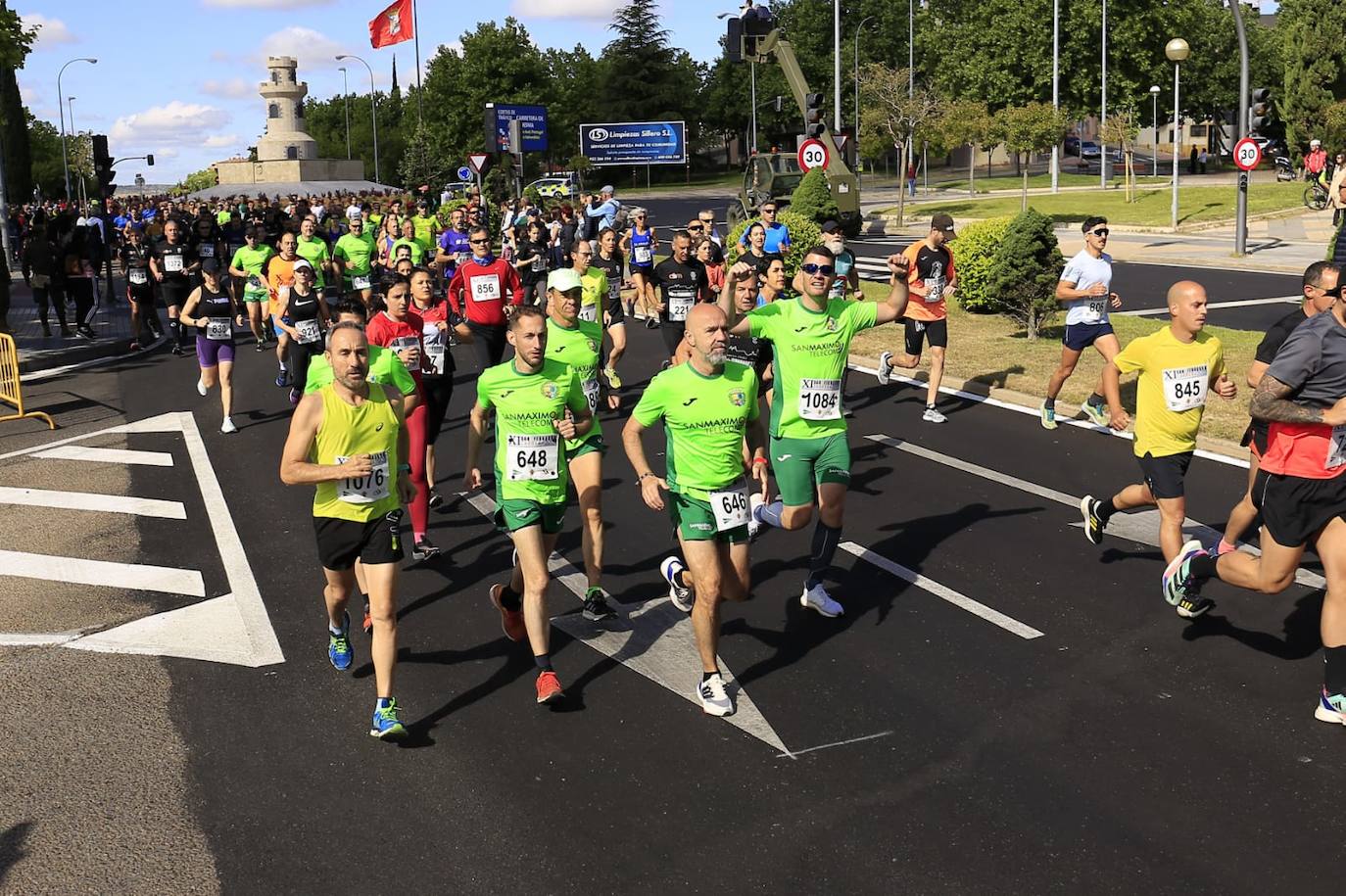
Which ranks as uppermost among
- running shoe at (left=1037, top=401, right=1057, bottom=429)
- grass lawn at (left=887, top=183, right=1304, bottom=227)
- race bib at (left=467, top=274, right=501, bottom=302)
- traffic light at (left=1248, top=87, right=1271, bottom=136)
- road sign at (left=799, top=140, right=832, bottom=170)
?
traffic light at (left=1248, top=87, right=1271, bottom=136)

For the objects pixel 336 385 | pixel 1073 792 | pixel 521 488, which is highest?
pixel 336 385

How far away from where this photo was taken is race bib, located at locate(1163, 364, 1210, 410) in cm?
736

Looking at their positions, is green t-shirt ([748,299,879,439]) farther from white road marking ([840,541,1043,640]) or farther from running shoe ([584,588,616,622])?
running shoe ([584,588,616,622])

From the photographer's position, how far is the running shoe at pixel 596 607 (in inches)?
312

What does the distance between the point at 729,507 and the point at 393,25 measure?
180ft

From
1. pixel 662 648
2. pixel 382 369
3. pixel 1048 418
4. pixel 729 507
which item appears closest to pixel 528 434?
pixel 729 507

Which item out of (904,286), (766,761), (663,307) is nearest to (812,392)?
(904,286)

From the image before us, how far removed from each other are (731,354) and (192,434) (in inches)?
280

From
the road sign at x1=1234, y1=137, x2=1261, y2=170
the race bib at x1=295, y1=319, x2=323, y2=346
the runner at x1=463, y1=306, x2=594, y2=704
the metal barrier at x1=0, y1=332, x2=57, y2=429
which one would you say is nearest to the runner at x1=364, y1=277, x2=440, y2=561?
the runner at x1=463, y1=306, x2=594, y2=704

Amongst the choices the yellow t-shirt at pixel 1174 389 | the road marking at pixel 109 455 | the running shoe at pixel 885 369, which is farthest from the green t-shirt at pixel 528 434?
the running shoe at pixel 885 369

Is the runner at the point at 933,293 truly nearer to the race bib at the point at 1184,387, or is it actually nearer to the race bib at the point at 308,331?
the race bib at the point at 1184,387

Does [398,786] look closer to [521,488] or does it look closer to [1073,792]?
[521,488]

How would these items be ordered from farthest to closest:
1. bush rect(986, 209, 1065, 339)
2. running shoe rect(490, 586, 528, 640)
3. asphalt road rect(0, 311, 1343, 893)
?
bush rect(986, 209, 1065, 339)
running shoe rect(490, 586, 528, 640)
asphalt road rect(0, 311, 1343, 893)

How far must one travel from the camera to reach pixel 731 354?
10.5m
